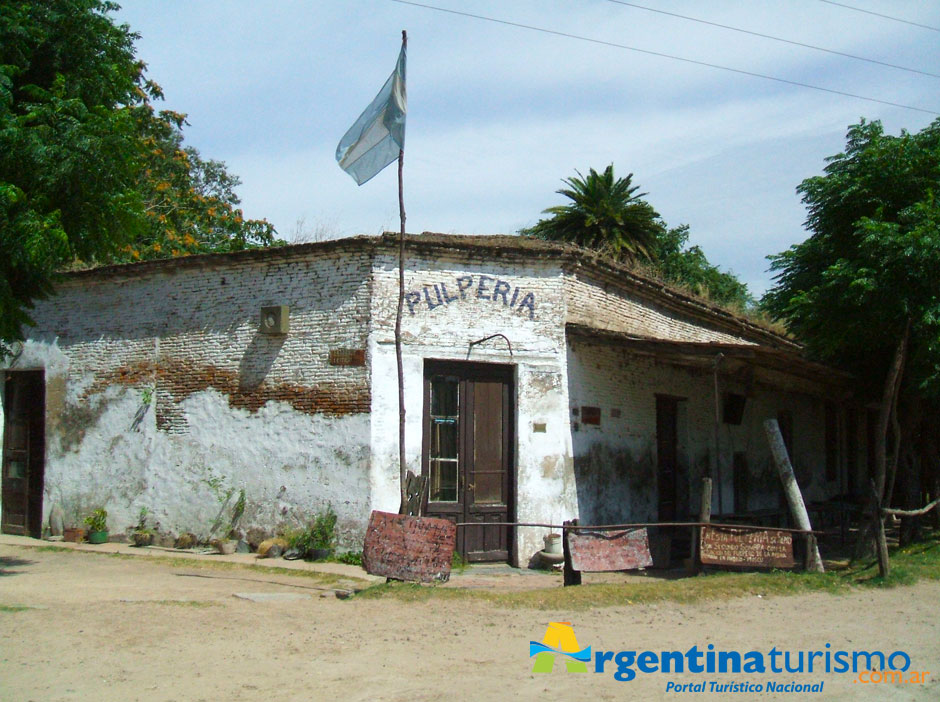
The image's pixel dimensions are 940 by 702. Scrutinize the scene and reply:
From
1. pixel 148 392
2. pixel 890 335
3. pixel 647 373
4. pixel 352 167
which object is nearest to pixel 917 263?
pixel 890 335

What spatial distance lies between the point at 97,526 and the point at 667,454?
900 cm

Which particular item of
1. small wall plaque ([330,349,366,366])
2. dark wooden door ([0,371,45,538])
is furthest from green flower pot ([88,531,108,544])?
small wall plaque ([330,349,366,366])

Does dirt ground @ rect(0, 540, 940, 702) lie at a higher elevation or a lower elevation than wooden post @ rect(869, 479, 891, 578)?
lower

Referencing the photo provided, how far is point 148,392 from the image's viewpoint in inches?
506

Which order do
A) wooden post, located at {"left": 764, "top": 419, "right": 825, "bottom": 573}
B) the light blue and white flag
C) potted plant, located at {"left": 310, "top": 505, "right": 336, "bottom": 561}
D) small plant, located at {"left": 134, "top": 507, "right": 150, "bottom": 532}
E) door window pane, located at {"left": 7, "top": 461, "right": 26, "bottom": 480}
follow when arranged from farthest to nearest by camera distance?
1. door window pane, located at {"left": 7, "top": 461, "right": 26, "bottom": 480}
2. small plant, located at {"left": 134, "top": 507, "right": 150, "bottom": 532}
3. potted plant, located at {"left": 310, "top": 505, "right": 336, "bottom": 561}
4. wooden post, located at {"left": 764, "top": 419, "right": 825, "bottom": 573}
5. the light blue and white flag

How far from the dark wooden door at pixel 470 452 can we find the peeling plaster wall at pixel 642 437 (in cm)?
108

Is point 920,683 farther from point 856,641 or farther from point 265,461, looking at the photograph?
point 265,461

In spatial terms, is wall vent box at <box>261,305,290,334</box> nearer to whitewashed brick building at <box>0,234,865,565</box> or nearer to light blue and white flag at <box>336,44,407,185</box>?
whitewashed brick building at <box>0,234,865,565</box>

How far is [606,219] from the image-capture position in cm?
3116

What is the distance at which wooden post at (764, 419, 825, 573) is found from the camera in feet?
33.2

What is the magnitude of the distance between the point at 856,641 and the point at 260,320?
27.1ft

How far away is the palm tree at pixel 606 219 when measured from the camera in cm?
3102

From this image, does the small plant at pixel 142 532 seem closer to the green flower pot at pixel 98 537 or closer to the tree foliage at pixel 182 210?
the green flower pot at pixel 98 537

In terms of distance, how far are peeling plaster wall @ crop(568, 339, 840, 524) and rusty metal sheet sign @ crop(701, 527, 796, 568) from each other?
2.51 metres
